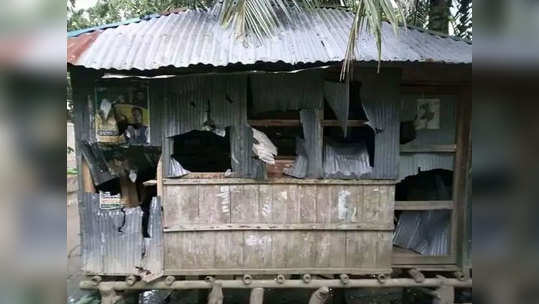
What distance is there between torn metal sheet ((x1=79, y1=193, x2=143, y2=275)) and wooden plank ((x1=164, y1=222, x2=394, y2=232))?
42cm

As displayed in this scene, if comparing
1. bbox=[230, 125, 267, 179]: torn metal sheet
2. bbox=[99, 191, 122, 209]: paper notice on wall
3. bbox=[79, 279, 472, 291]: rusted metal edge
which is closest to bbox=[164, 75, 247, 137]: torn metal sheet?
bbox=[230, 125, 267, 179]: torn metal sheet

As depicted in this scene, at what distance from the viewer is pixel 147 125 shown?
4.30m

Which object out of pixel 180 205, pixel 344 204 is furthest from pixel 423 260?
pixel 180 205

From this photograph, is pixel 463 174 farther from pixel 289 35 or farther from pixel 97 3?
pixel 97 3

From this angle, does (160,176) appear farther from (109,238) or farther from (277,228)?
(277,228)

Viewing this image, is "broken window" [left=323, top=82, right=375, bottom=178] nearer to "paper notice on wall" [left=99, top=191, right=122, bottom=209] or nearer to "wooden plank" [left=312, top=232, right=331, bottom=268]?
"wooden plank" [left=312, top=232, right=331, bottom=268]

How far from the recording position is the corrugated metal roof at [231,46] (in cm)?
385

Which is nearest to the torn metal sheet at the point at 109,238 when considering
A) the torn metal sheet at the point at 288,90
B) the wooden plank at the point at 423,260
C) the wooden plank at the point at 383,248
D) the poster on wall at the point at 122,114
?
the poster on wall at the point at 122,114

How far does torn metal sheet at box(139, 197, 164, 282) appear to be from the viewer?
434 cm

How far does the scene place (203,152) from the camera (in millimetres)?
6125

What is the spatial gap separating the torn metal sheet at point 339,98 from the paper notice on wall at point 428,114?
3.45 feet

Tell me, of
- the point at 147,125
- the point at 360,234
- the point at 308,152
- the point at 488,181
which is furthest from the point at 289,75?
the point at 488,181

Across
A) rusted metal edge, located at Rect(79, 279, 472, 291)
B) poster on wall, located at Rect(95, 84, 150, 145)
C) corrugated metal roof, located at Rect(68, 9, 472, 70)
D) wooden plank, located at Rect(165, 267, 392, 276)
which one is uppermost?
corrugated metal roof, located at Rect(68, 9, 472, 70)

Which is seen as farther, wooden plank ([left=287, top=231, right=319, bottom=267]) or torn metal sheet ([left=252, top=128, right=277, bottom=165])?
wooden plank ([left=287, top=231, right=319, bottom=267])
